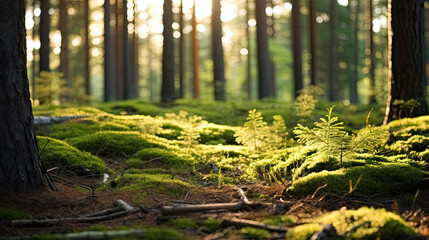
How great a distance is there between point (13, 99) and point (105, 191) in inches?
67.1

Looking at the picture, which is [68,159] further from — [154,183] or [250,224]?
[250,224]

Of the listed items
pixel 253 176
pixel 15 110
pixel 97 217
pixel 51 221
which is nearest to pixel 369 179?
pixel 253 176

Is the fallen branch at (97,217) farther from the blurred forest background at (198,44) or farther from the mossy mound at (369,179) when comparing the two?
the blurred forest background at (198,44)

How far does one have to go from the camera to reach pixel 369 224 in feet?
12.5

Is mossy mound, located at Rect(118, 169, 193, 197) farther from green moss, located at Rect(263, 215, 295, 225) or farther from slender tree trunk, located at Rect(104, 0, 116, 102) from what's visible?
slender tree trunk, located at Rect(104, 0, 116, 102)

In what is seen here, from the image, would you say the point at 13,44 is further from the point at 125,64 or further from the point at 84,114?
the point at 125,64

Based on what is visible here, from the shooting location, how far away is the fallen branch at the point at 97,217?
13.2ft

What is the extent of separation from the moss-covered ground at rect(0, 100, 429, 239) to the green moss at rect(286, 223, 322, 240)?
0.01 metres

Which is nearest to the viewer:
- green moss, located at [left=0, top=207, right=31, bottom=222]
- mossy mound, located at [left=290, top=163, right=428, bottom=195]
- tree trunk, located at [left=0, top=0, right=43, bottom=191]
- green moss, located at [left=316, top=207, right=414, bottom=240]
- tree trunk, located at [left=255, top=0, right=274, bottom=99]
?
green moss, located at [left=316, top=207, right=414, bottom=240]

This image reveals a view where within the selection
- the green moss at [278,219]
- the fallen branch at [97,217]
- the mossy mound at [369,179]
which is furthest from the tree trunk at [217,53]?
the green moss at [278,219]

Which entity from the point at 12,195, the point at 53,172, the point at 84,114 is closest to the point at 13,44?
the point at 12,195

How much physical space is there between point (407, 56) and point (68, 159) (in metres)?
7.14

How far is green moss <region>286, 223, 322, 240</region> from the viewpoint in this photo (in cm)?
361

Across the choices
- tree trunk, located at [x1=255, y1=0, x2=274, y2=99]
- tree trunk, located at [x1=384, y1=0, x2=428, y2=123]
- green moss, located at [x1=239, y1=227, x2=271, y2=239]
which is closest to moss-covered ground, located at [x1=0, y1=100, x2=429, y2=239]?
green moss, located at [x1=239, y1=227, x2=271, y2=239]
